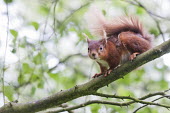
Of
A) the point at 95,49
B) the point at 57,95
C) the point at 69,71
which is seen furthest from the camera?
the point at 69,71

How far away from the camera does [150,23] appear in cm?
568

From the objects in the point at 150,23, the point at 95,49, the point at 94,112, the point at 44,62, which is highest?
the point at 150,23

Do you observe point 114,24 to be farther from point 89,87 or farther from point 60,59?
point 60,59

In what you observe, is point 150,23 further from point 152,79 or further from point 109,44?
point 109,44

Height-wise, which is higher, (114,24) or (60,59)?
(60,59)

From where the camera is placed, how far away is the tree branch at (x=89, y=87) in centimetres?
210

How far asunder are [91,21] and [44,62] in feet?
2.17

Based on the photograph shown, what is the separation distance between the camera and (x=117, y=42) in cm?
285

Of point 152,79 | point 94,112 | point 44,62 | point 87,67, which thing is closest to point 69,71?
point 87,67

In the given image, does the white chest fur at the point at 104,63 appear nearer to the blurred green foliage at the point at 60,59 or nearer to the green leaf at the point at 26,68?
the blurred green foliage at the point at 60,59

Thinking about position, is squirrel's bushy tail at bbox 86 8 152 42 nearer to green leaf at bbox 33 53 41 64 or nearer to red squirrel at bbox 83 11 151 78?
red squirrel at bbox 83 11 151 78

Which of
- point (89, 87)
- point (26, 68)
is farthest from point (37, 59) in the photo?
point (89, 87)

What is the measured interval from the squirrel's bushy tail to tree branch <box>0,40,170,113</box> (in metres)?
0.80

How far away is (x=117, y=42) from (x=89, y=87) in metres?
0.71
